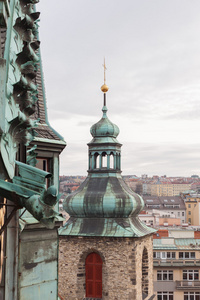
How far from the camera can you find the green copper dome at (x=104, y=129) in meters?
28.3

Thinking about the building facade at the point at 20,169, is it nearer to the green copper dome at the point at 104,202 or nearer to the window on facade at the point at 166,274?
the green copper dome at the point at 104,202

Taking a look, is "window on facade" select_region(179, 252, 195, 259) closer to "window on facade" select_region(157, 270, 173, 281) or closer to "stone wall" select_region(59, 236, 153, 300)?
"window on facade" select_region(157, 270, 173, 281)

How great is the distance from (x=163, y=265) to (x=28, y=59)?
1636 inches

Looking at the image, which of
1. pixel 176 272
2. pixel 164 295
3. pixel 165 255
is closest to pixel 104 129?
pixel 165 255

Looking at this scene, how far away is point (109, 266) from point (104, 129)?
7.73m

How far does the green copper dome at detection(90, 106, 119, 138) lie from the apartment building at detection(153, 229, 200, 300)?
20.8 meters

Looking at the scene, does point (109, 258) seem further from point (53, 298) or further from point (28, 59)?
point (28, 59)

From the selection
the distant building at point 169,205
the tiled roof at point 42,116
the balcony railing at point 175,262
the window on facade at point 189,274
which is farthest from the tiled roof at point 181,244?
the distant building at point 169,205

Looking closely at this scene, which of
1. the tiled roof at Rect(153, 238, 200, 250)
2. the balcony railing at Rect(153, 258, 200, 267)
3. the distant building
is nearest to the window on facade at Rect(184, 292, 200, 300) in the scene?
the balcony railing at Rect(153, 258, 200, 267)

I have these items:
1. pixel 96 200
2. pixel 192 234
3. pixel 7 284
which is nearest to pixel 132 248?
pixel 96 200

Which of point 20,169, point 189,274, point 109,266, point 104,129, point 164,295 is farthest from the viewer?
point 164,295

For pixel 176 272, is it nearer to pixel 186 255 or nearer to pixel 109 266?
pixel 186 255

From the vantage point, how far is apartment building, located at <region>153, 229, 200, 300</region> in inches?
1801

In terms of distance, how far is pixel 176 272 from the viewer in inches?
1811
